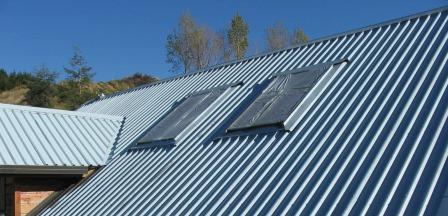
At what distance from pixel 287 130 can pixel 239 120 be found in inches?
49.5

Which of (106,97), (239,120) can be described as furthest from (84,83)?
(239,120)

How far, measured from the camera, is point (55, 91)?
139 ft

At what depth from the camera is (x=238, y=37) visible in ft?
174

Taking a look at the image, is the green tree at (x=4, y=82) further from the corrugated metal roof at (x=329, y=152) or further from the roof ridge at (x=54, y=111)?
the corrugated metal roof at (x=329, y=152)

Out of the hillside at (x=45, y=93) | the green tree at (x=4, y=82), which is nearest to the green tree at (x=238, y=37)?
the hillside at (x=45, y=93)

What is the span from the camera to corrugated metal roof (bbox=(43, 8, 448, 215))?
18.0 feet

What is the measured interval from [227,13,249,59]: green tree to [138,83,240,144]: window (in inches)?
1639

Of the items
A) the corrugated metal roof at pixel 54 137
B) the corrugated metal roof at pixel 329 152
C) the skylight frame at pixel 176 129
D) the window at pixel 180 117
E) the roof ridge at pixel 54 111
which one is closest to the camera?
the corrugated metal roof at pixel 329 152

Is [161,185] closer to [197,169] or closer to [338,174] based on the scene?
[197,169]

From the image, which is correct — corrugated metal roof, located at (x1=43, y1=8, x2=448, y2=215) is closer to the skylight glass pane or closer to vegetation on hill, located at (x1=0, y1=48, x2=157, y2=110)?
the skylight glass pane

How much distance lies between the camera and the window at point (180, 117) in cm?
974

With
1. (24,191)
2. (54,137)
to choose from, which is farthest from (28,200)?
(54,137)

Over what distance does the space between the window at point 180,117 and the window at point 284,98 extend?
1.30 meters

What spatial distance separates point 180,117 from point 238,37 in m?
43.3
